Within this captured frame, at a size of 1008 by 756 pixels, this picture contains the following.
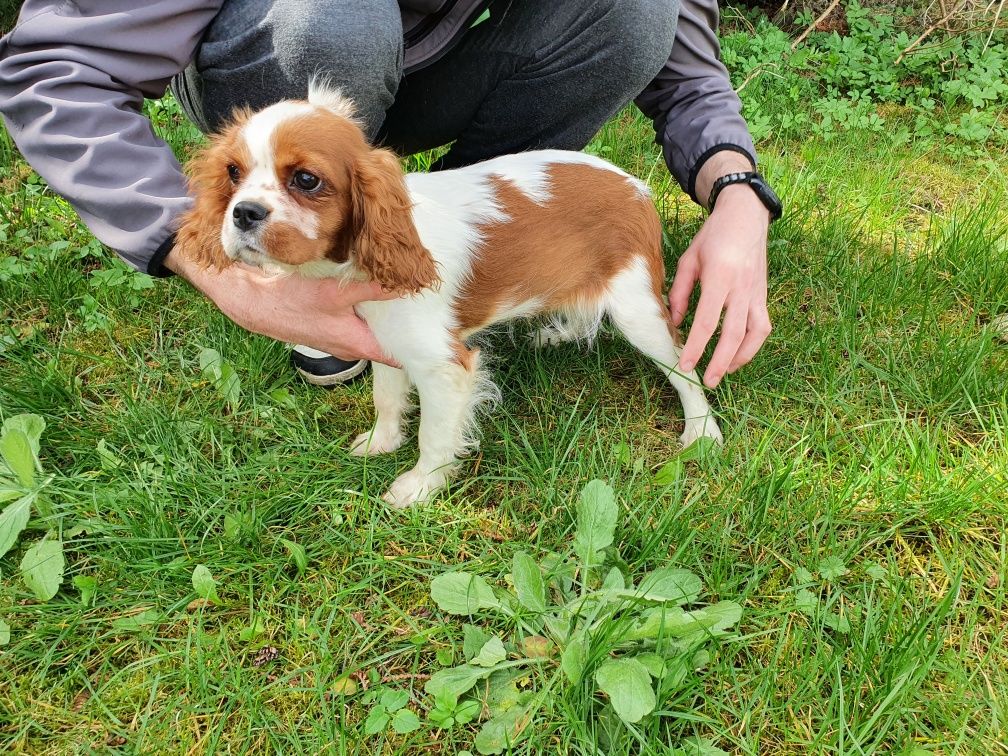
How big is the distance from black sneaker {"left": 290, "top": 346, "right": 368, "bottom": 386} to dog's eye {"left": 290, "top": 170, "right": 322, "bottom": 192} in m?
0.83

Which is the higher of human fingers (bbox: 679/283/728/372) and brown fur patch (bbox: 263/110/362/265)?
brown fur patch (bbox: 263/110/362/265)

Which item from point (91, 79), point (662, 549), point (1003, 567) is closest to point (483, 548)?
point (662, 549)

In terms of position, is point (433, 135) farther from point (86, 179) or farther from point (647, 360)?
point (86, 179)

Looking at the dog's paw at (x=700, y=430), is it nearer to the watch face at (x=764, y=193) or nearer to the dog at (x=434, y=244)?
the dog at (x=434, y=244)

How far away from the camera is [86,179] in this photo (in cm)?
178

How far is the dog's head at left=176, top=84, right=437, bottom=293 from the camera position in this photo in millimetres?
1640

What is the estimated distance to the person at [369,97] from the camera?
176cm

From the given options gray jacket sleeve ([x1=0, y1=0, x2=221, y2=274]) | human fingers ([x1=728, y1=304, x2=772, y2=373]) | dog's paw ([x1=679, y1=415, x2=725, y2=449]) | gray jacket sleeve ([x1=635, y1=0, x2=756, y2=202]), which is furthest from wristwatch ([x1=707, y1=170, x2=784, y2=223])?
gray jacket sleeve ([x1=0, y1=0, x2=221, y2=274])

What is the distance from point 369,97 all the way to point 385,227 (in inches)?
23.0

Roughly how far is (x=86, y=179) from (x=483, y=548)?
4.13ft

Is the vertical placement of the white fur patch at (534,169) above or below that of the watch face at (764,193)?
below

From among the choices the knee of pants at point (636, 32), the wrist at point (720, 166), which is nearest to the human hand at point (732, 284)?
the wrist at point (720, 166)

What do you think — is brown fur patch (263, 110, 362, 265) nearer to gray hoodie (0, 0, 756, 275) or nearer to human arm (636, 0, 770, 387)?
gray hoodie (0, 0, 756, 275)

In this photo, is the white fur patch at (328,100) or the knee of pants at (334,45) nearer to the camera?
the white fur patch at (328,100)
